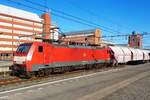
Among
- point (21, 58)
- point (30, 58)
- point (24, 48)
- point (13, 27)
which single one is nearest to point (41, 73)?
point (30, 58)

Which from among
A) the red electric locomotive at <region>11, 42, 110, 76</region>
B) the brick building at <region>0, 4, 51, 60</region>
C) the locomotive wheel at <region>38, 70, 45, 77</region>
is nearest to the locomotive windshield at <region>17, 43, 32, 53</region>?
the red electric locomotive at <region>11, 42, 110, 76</region>

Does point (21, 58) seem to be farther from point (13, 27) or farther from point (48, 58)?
point (13, 27)

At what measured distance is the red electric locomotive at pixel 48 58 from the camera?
21.1 metres

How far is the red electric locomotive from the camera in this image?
2109 centimetres

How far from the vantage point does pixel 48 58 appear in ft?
76.6

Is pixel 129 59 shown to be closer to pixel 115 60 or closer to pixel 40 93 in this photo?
pixel 115 60

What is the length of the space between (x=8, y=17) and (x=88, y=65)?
206 feet

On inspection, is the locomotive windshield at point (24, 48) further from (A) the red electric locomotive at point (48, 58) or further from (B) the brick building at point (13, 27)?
(B) the brick building at point (13, 27)

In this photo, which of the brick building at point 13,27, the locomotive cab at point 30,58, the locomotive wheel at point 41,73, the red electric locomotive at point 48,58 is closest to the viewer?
the locomotive cab at point 30,58

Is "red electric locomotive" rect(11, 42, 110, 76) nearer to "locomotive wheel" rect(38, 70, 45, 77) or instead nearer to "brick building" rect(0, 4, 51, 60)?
"locomotive wheel" rect(38, 70, 45, 77)

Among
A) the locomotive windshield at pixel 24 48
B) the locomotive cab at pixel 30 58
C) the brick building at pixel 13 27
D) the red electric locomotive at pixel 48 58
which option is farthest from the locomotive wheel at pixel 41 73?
the brick building at pixel 13 27

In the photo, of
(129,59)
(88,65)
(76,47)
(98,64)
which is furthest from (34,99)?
(129,59)

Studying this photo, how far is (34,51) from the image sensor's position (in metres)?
21.4

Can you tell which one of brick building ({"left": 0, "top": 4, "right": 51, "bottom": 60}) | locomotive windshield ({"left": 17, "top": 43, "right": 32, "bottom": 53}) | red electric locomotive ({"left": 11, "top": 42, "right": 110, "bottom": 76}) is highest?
brick building ({"left": 0, "top": 4, "right": 51, "bottom": 60})
